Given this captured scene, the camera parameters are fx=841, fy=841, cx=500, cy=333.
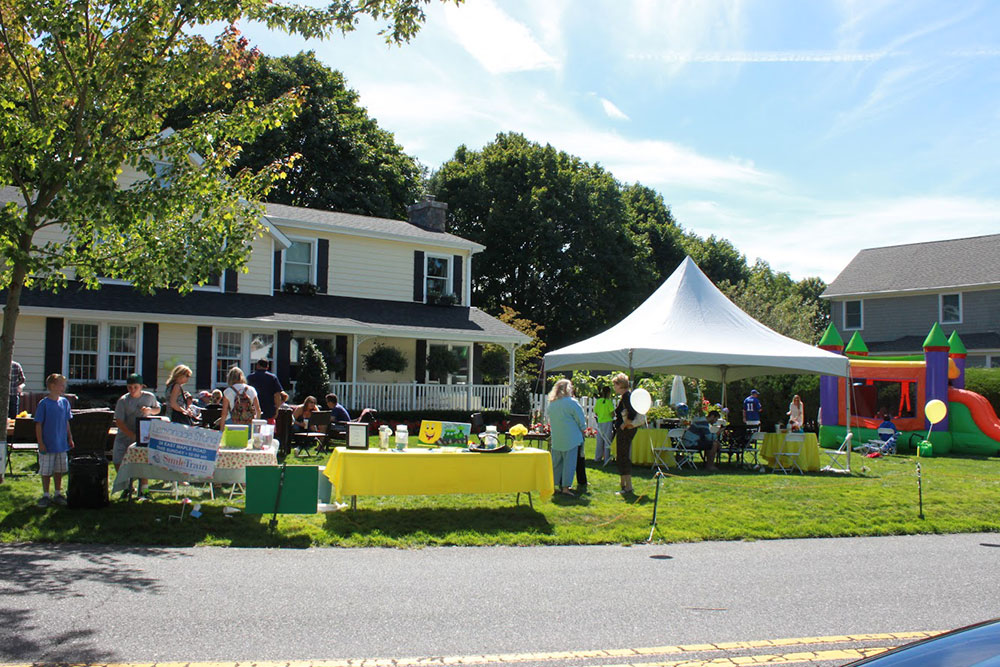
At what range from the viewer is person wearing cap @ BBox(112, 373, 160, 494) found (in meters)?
10.4

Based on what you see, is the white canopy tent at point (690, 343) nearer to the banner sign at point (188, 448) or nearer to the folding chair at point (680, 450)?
the folding chair at point (680, 450)

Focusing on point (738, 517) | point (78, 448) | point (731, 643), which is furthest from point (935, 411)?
point (78, 448)

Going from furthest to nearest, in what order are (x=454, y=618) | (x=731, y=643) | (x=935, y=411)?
(x=935, y=411) < (x=454, y=618) < (x=731, y=643)

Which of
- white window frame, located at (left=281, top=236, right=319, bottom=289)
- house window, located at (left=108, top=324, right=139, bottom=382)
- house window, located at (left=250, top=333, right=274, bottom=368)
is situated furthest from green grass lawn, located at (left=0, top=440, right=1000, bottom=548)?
white window frame, located at (left=281, top=236, right=319, bottom=289)

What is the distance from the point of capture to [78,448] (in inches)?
487

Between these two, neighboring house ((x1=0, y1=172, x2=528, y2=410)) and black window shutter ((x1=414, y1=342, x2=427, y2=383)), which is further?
black window shutter ((x1=414, y1=342, x2=427, y2=383))

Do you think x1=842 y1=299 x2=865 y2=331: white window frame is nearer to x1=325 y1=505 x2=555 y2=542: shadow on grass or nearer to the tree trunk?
x1=325 y1=505 x2=555 y2=542: shadow on grass

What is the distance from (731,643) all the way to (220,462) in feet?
20.7

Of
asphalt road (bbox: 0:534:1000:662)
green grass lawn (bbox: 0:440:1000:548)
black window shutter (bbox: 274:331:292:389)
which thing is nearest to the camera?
asphalt road (bbox: 0:534:1000:662)

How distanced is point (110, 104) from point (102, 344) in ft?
34.1

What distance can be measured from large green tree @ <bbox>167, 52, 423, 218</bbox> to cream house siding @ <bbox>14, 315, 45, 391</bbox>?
58.2 feet

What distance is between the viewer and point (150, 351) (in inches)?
800

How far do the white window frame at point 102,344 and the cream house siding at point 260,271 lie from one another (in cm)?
326

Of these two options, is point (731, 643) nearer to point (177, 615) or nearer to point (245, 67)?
point (177, 615)
